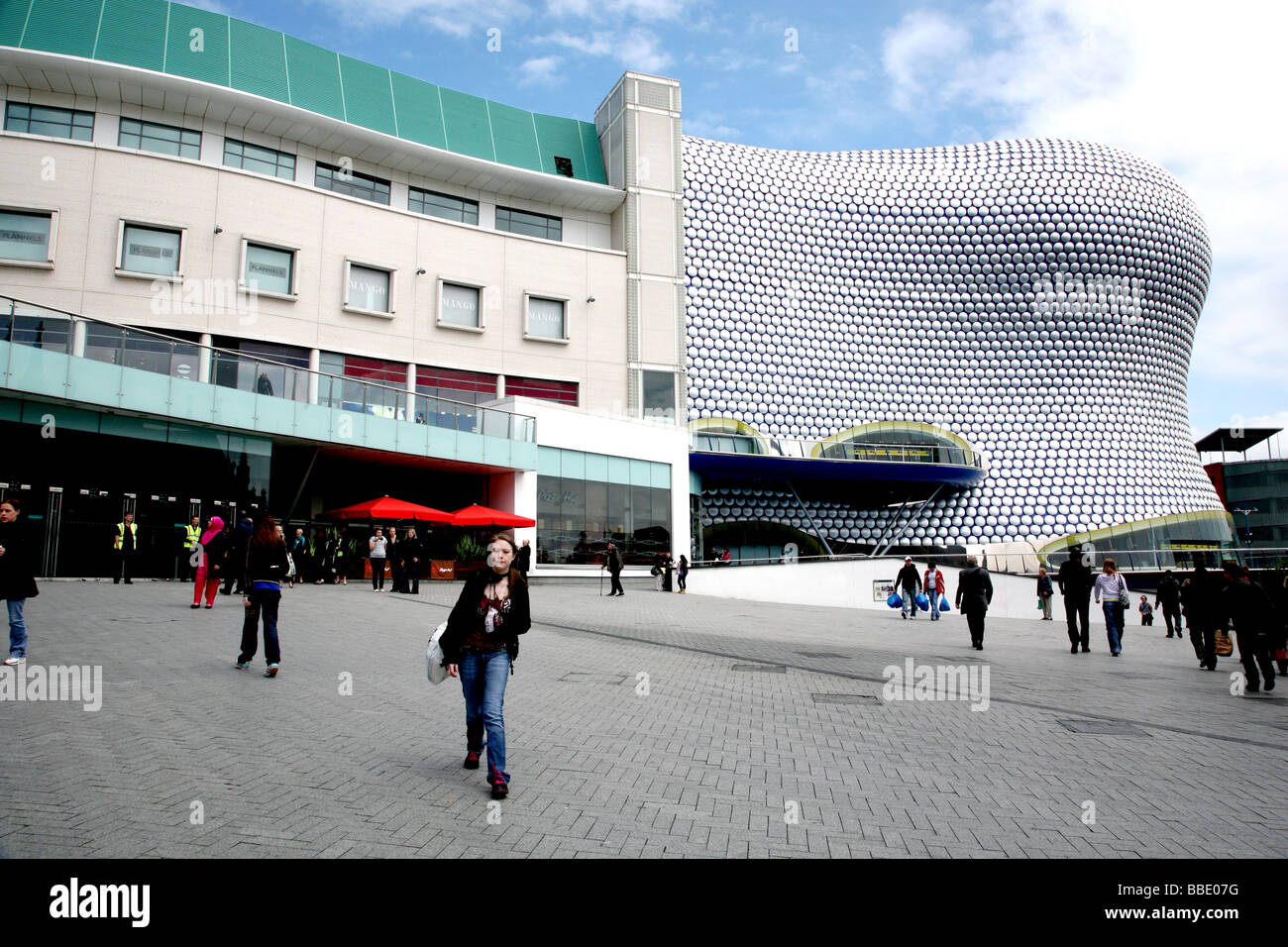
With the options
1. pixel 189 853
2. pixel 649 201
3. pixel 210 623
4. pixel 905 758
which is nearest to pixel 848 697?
pixel 905 758

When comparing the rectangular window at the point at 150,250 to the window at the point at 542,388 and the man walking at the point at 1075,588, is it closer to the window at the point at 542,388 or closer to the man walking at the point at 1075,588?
the window at the point at 542,388

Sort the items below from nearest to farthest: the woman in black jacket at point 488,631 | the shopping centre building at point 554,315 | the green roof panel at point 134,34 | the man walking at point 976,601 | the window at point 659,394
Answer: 1. the woman in black jacket at point 488,631
2. the man walking at point 976,601
3. the shopping centre building at point 554,315
4. the green roof panel at point 134,34
5. the window at point 659,394

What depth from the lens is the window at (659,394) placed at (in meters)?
36.7

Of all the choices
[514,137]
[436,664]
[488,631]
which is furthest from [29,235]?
[488,631]

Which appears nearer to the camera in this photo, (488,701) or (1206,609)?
(488,701)

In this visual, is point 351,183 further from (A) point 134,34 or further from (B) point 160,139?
(A) point 134,34

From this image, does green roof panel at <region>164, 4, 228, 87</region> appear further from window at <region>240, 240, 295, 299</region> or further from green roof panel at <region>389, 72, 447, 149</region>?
green roof panel at <region>389, 72, 447, 149</region>

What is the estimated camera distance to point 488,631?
5242 millimetres

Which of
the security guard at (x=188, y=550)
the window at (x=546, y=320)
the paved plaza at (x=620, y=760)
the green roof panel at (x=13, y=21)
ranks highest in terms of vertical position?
the green roof panel at (x=13, y=21)

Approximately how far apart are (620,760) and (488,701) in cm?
120

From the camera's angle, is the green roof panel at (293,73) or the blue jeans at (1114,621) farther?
the green roof panel at (293,73)

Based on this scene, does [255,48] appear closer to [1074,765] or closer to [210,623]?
[210,623]

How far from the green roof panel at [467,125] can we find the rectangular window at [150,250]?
39.6ft

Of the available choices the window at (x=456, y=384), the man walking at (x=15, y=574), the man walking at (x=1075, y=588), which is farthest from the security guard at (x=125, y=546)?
the man walking at (x=1075, y=588)
